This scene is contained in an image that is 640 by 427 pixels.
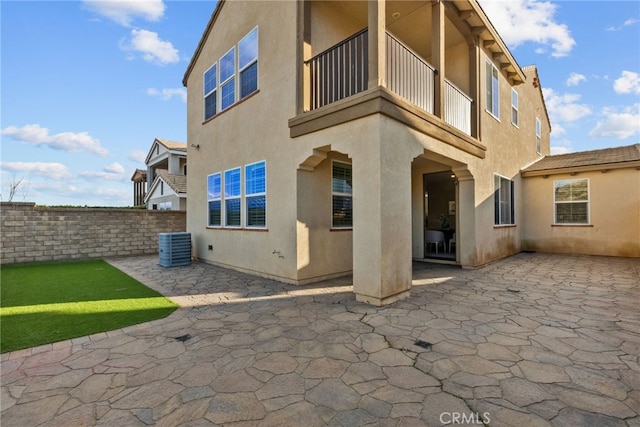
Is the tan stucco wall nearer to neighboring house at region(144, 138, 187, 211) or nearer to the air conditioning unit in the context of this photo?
the air conditioning unit

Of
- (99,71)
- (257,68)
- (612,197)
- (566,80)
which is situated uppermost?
(566,80)

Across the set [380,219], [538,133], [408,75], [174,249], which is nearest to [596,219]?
[538,133]

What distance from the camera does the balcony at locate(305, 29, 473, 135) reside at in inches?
216

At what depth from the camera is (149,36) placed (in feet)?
31.9

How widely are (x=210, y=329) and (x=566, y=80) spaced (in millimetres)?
21507

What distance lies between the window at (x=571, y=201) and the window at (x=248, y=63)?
12266 mm

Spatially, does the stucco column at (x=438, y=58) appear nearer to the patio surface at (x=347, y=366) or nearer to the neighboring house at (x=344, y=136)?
the neighboring house at (x=344, y=136)

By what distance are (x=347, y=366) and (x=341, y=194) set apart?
4.75 meters

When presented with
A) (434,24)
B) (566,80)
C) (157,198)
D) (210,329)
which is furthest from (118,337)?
(566,80)

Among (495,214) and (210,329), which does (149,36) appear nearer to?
(210,329)

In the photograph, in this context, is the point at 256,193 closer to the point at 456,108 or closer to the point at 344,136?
the point at 344,136

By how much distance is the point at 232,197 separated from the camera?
27.4ft

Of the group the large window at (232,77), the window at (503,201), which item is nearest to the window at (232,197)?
the large window at (232,77)

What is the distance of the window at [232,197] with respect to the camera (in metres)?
8.13
